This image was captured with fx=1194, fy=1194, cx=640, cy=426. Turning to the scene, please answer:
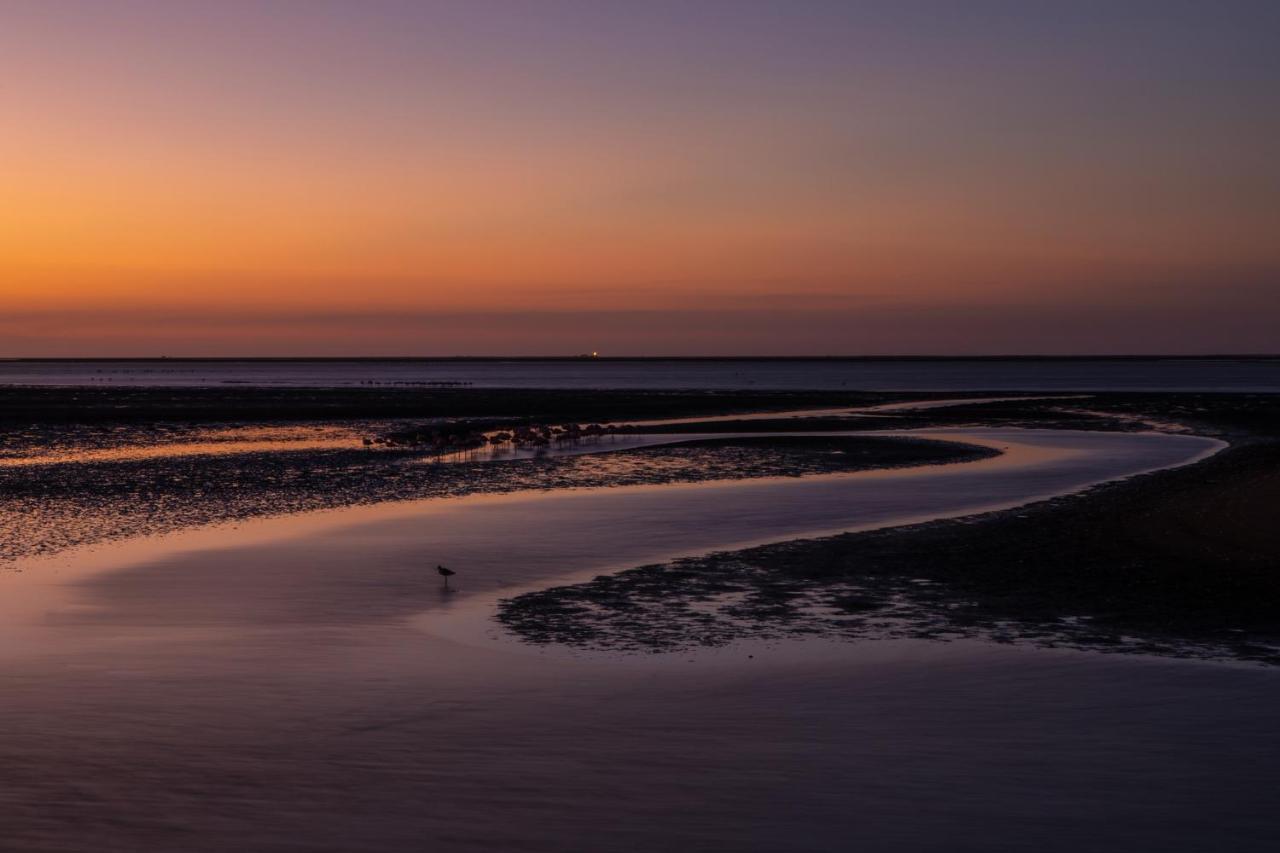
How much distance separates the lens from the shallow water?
869 centimetres

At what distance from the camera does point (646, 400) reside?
91188 millimetres

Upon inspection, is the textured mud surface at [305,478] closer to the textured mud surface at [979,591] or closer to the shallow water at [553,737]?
the shallow water at [553,737]

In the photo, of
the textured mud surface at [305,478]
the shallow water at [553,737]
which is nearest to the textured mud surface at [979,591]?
the shallow water at [553,737]

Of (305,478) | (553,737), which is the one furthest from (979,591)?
(305,478)

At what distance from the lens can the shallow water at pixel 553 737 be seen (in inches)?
342

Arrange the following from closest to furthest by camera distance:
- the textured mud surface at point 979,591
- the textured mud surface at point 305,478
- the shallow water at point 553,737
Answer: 1. the shallow water at point 553,737
2. the textured mud surface at point 979,591
3. the textured mud surface at point 305,478

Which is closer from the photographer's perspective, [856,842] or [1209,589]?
[856,842]

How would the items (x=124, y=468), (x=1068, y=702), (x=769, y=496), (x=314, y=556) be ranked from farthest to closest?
(x=124, y=468) < (x=769, y=496) < (x=314, y=556) < (x=1068, y=702)

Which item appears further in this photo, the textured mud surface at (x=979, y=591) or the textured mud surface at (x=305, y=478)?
the textured mud surface at (x=305, y=478)

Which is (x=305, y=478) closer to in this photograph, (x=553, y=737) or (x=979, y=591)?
(x=979, y=591)

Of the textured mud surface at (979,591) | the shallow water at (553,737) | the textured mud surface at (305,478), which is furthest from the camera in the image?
the textured mud surface at (305,478)

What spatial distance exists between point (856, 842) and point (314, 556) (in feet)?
47.5

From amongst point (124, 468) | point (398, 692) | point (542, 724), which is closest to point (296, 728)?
point (398, 692)

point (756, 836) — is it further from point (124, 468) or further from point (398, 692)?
point (124, 468)
